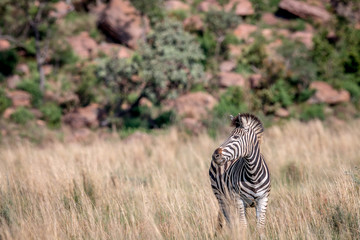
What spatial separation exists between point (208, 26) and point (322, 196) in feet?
67.7

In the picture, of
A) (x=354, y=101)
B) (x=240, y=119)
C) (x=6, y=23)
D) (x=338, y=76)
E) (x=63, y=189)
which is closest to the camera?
(x=240, y=119)

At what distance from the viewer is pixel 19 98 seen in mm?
18703

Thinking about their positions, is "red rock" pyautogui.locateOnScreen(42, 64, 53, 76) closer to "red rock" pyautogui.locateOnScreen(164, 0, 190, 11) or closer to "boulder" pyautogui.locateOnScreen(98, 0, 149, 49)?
"boulder" pyautogui.locateOnScreen(98, 0, 149, 49)

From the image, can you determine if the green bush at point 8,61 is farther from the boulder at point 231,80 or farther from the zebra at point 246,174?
the zebra at point 246,174

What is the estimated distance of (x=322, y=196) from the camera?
5.04 metres

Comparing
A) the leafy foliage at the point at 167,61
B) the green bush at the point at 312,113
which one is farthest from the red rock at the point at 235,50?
the leafy foliage at the point at 167,61

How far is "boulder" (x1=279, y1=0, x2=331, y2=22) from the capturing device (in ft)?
94.3

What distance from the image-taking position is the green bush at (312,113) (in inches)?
672

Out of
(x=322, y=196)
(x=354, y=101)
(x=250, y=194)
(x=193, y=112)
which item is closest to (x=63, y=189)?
(x=250, y=194)

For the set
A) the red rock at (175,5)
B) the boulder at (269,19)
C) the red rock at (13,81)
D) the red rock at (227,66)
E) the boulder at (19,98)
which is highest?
the red rock at (175,5)

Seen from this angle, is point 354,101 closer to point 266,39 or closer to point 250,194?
point 266,39

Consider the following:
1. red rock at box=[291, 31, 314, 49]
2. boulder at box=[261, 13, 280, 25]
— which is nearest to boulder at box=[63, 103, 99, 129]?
red rock at box=[291, 31, 314, 49]

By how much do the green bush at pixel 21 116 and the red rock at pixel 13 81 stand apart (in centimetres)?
345

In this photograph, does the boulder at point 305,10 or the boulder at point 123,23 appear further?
the boulder at point 305,10
